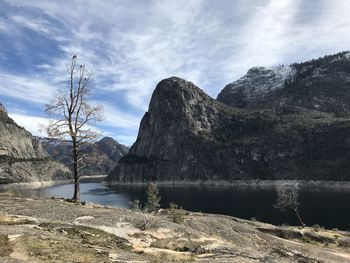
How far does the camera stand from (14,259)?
18.2 m

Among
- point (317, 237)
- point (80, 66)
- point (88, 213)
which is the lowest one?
point (317, 237)

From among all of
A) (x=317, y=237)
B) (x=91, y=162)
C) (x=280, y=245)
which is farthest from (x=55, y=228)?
(x=317, y=237)

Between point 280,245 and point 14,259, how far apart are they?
74.9 ft

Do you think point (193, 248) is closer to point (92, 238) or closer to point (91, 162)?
point (92, 238)

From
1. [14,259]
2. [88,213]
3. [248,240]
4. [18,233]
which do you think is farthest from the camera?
[248,240]

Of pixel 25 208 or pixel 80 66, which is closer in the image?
pixel 25 208

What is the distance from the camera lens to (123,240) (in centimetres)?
2600

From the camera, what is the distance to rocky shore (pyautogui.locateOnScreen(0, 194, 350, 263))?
67.8 ft

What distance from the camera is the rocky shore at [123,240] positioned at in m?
20.7

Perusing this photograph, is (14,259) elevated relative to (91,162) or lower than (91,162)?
lower

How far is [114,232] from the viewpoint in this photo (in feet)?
89.5

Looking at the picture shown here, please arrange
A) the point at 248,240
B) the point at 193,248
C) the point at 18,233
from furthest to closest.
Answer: the point at 248,240 < the point at 193,248 < the point at 18,233

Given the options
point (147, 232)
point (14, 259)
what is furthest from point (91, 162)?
point (14, 259)

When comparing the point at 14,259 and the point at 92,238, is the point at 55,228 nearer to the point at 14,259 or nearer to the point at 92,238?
the point at 92,238
